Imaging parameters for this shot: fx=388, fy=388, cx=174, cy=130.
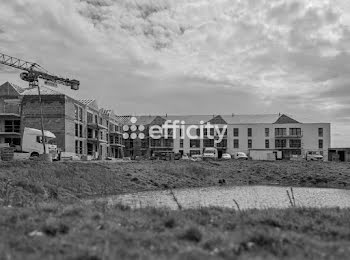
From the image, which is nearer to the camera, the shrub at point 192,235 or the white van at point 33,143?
the shrub at point 192,235

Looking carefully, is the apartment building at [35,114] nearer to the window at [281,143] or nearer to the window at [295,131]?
the window at [281,143]

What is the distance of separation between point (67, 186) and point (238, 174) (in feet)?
69.1

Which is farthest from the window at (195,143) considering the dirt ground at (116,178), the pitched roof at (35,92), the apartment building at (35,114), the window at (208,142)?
the dirt ground at (116,178)

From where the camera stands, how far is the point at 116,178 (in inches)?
1147

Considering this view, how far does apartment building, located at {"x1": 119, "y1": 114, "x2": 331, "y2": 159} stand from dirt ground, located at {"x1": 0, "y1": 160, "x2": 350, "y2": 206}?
52058 mm

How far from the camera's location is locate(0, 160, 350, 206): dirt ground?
66.6 ft

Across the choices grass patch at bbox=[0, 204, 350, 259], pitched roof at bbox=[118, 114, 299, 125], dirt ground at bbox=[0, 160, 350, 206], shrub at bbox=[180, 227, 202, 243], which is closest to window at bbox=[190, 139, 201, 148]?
pitched roof at bbox=[118, 114, 299, 125]

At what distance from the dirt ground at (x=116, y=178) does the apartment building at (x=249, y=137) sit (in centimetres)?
5206

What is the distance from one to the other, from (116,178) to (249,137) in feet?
243

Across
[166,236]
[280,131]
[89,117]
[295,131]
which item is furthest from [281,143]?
[166,236]

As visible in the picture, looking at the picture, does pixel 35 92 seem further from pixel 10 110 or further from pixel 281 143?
pixel 281 143

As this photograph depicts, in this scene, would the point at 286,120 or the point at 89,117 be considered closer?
the point at 89,117

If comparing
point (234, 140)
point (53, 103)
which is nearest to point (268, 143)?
point (234, 140)

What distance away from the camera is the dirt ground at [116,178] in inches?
800
